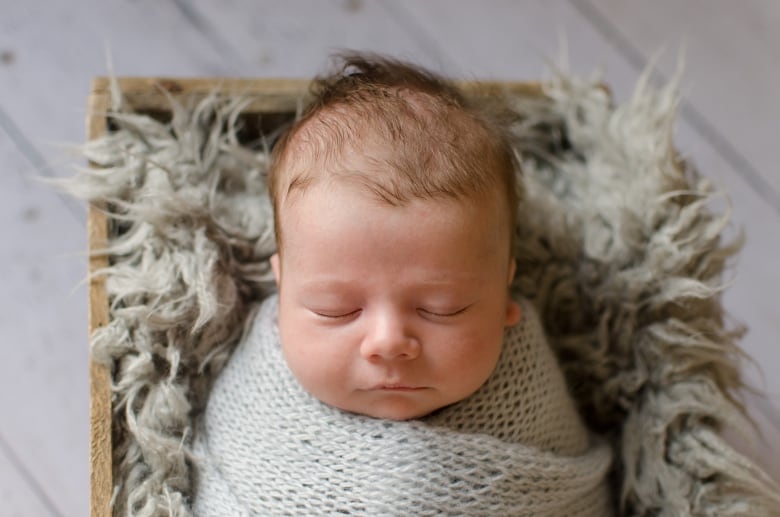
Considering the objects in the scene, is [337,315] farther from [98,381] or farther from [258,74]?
[258,74]

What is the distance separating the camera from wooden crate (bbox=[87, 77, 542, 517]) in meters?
0.95

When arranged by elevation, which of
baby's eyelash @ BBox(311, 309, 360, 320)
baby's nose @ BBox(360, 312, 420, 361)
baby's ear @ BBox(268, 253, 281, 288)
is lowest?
baby's nose @ BBox(360, 312, 420, 361)

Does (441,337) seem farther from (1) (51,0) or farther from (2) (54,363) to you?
(1) (51,0)

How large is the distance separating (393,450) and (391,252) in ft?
0.72

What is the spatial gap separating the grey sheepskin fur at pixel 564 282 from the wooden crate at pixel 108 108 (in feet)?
0.05

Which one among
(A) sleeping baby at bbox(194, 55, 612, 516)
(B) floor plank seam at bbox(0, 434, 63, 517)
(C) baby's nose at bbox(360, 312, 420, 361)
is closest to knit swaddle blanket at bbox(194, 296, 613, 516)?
(A) sleeping baby at bbox(194, 55, 612, 516)

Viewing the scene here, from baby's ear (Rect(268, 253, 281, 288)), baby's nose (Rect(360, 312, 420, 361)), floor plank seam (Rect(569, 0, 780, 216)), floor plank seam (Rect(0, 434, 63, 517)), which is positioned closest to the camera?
baby's nose (Rect(360, 312, 420, 361))

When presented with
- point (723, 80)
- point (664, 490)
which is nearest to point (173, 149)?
point (664, 490)

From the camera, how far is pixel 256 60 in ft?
4.68

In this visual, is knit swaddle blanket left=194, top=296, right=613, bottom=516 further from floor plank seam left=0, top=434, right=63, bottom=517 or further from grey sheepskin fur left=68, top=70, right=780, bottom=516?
floor plank seam left=0, top=434, right=63, bottom=517

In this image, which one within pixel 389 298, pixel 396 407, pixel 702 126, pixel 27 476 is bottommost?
pixel 27 476

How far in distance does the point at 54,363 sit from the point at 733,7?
127cm

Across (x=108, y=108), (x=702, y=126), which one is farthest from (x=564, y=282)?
(x=108, y=108)

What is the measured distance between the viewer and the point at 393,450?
93 centimetres
